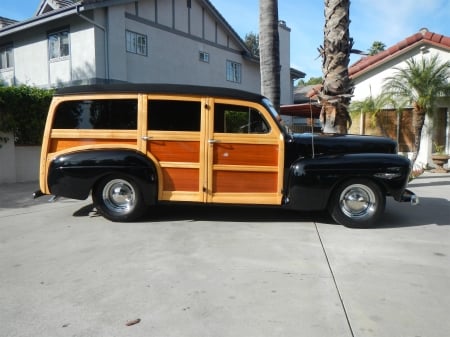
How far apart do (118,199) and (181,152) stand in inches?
47.5

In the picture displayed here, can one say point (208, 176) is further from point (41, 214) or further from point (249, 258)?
point (41, 214)

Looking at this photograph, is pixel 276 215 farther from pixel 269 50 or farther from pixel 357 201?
pixel 269 50

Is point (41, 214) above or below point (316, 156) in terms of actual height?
below

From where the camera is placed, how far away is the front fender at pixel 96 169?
5500 millimetres

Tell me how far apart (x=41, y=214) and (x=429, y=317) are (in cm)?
579

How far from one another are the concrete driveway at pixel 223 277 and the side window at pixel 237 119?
1.39 meters

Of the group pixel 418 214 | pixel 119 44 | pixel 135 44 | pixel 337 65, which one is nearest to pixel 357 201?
pixel 418 214

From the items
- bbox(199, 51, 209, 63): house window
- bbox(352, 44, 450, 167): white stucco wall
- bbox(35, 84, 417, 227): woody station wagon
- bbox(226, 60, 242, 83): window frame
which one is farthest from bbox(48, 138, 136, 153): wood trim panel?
bbox(226, 60, 242, 83): window frame

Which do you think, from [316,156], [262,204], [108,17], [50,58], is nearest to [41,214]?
[262,204]

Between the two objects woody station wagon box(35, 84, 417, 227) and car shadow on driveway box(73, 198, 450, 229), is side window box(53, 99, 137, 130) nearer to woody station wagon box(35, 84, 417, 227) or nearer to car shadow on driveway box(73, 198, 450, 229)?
woody station wagon box(35, 84, 417, 227)

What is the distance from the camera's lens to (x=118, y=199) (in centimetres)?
577

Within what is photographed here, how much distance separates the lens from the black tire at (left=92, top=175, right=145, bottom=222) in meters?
5.67

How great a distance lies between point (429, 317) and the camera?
9.64 ft

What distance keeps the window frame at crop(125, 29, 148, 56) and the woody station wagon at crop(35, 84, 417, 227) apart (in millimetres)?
12314
